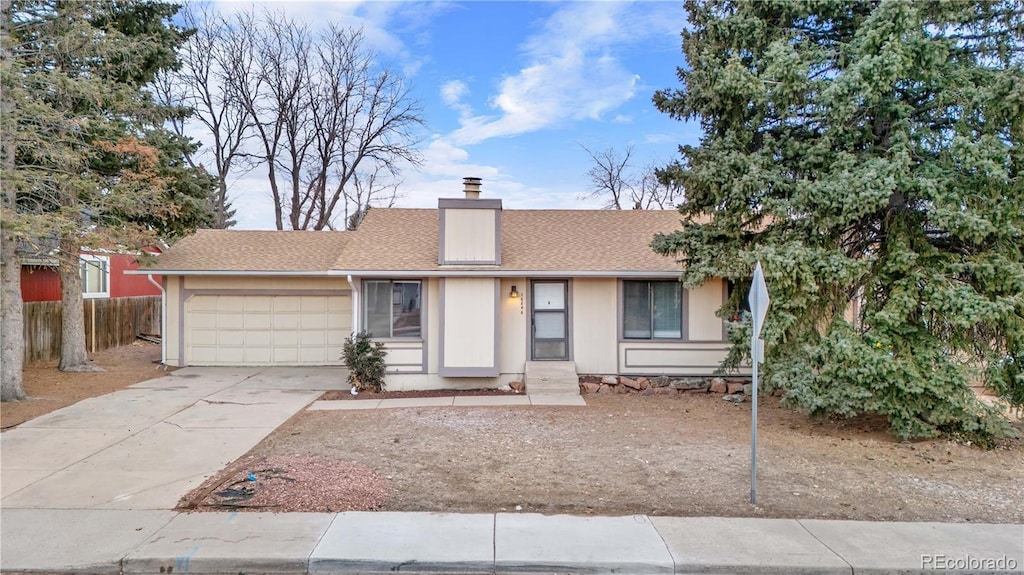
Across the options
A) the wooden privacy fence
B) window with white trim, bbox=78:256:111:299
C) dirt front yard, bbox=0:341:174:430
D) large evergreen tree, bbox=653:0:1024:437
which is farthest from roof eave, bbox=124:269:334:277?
large evergreen tree, bbox=653:0:1024:437

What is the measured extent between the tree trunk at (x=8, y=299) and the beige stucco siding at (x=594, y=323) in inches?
407

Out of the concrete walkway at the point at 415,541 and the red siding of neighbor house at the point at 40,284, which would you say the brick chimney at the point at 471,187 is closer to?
the concrete walkway at the point at 415,541

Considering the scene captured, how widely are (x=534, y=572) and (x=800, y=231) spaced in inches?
244

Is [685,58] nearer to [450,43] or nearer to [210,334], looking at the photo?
[450,43]

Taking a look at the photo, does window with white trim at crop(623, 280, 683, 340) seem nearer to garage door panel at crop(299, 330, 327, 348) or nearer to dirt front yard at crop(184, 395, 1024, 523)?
dirt front yard at crop(184, 395, 1024, 523)

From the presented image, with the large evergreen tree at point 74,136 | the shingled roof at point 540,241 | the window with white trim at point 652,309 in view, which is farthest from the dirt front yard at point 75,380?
the window with white trim at point 652,309

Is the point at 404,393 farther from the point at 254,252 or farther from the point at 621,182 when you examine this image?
the point at 621,182

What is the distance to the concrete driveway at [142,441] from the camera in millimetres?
5387

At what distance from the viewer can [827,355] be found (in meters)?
7.14

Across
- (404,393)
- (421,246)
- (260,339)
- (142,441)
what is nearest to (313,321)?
(260,339)

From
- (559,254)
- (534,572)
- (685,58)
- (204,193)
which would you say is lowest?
(534,572)

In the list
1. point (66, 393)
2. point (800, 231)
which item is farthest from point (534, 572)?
point (66, 393)

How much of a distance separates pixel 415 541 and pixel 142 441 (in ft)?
17.0

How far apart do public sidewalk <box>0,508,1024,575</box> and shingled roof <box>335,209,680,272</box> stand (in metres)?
6.49
